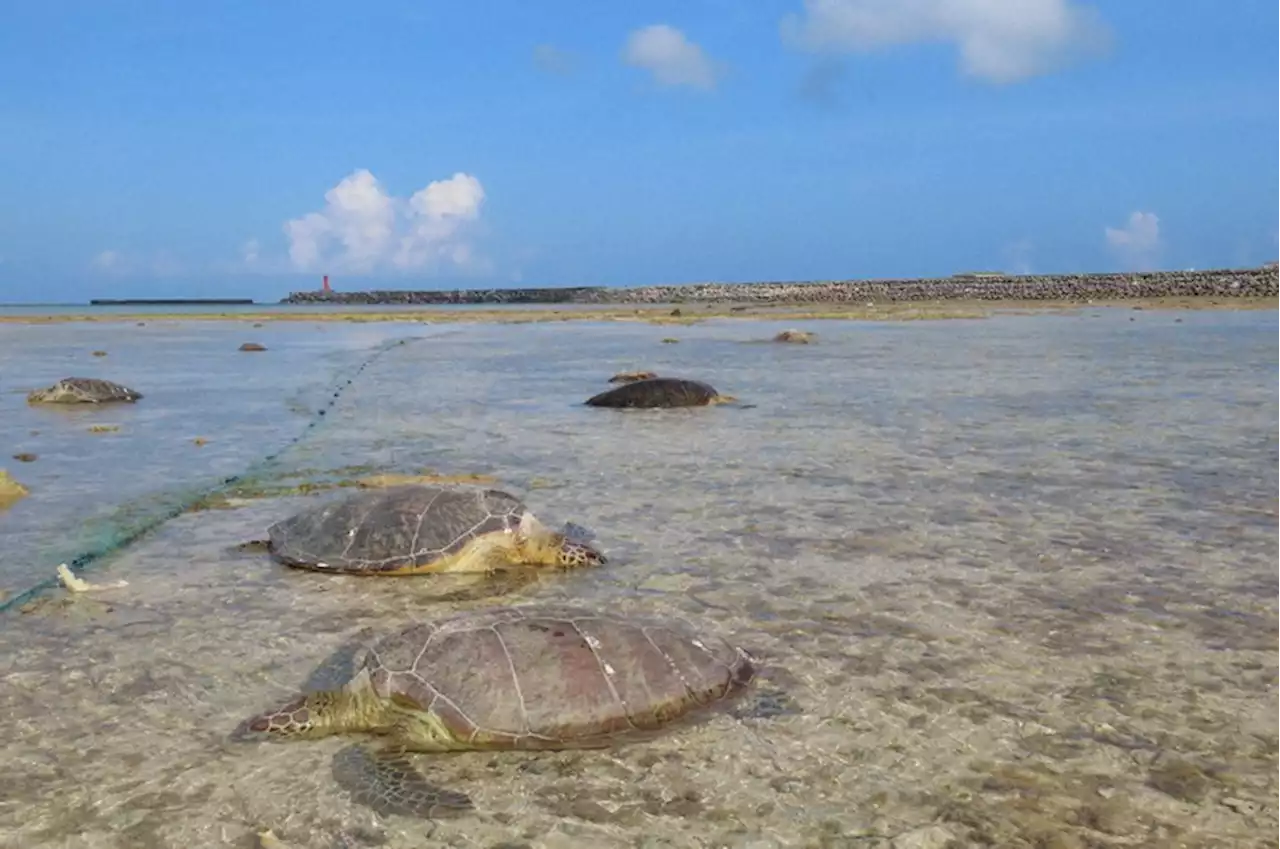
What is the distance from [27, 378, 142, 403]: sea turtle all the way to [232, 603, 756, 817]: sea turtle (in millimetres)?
15770

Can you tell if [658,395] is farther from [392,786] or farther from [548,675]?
[392,786]

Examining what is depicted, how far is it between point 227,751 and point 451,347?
102 ft

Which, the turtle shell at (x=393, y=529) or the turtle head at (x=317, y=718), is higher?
the turtle shell at (x=393, y=529)

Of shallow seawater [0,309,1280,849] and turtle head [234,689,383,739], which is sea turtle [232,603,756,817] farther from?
shallow seawater [0,309,1280,849]

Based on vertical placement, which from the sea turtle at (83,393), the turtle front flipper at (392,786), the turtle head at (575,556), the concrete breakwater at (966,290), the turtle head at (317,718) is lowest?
the turtle front flipper at (392,786)

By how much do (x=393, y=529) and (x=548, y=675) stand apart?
312cm

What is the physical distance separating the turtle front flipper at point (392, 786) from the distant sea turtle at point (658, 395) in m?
12.6

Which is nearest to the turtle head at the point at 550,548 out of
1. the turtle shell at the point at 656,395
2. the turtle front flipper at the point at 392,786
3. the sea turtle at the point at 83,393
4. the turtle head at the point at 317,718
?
the turtle head at the point at 317,718

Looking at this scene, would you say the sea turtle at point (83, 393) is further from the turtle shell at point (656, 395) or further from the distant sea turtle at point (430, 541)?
the distant sea turtle at point (430, 541)

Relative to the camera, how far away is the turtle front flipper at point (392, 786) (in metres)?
4.21

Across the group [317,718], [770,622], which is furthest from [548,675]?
[770,622]

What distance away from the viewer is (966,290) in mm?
99062

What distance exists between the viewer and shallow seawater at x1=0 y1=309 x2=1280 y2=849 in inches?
167

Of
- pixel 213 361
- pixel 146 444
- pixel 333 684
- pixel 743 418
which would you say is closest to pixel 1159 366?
pixel 743 418
